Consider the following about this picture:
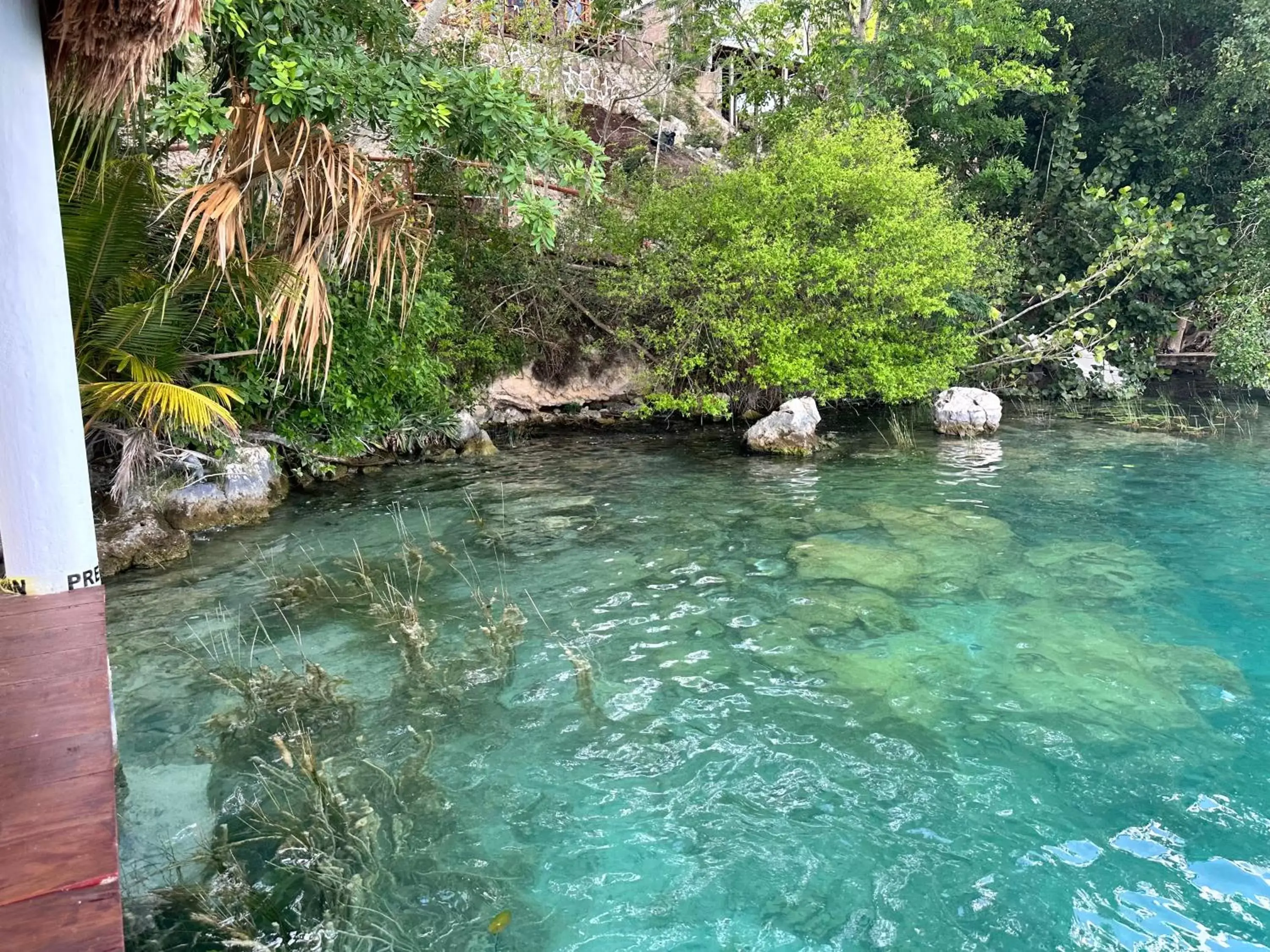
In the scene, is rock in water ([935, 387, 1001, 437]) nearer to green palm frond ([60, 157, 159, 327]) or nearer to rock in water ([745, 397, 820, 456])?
rock in water ([745, 397, 820, 456])

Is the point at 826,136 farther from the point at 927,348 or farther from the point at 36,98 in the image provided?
the point at 36,98

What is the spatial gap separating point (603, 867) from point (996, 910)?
1726 millimetres

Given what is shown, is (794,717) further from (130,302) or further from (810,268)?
(810,268)

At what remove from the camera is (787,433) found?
1352 centimetres

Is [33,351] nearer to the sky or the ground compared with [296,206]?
nearer to the ground

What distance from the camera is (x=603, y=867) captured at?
381 cm

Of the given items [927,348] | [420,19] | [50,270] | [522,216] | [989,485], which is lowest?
[989,485]

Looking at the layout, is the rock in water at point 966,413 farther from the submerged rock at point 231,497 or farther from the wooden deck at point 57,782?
the wooden deck at point 57,782

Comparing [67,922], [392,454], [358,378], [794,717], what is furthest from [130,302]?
[67,922]

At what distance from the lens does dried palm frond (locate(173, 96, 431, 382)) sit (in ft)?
22.9

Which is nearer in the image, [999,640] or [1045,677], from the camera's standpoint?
[1045,677]

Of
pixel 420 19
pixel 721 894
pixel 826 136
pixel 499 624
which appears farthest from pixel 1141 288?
pixel 721 894

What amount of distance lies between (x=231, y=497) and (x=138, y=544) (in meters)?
1.48

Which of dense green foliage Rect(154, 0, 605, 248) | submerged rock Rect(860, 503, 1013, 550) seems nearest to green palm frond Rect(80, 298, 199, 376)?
dense green foliage Rect(154, 0, 605, 248)
